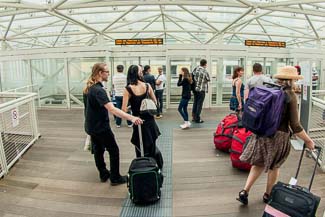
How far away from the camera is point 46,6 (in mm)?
8547

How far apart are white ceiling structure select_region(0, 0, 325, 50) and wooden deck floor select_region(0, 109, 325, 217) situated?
542 centimetres

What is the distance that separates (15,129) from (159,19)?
38.1 feet

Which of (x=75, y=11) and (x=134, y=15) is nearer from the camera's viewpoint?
(x=75, y=11)

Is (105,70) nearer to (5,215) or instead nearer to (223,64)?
(5,215)

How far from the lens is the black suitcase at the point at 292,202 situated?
214 cm

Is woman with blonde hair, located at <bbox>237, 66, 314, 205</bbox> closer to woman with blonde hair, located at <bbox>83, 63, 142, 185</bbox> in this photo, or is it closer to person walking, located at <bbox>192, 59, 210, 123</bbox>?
woman with blonde hair, located at <bbox>83, 63, 142, 185</bbox>

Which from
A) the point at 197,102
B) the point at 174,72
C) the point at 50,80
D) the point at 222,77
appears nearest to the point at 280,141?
the point at 197,102

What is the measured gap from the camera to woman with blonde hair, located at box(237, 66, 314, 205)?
2.52 meters

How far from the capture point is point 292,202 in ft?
7.29

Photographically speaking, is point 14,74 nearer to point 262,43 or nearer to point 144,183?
point 144,183

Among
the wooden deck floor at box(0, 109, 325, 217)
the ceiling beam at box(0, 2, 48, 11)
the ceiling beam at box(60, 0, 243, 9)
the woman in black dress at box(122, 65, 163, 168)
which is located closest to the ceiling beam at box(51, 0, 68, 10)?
the ceiling beam at box(0, 2, 48, 11)

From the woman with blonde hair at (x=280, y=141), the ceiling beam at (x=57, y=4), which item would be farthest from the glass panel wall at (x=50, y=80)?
the woman with blonde hair at (x=280, y=141)

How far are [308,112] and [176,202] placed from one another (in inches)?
125

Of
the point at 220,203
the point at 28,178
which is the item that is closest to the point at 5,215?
the point at 28,178
